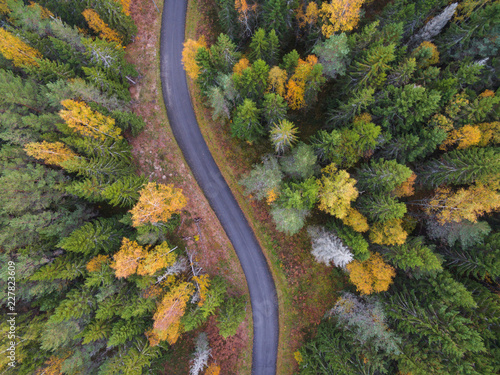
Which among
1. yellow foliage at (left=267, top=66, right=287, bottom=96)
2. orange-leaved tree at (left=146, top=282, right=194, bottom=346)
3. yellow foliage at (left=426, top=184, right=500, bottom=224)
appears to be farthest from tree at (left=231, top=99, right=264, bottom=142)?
yellow foliage at (left=426, top=184, right=500, bottom=224)

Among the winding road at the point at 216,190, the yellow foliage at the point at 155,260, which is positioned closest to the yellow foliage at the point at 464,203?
the winding road at the point at 216,190

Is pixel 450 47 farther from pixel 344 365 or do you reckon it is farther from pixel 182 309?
pixel 182 309

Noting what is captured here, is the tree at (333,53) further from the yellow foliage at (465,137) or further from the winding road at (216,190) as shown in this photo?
the winding road at (216,190)

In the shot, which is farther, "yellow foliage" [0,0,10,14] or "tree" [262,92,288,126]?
"yellow foliage" [0,0,10,14]

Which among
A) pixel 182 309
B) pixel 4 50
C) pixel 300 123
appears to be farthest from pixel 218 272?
pixel 4 50

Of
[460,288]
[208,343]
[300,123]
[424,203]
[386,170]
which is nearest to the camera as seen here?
[460,288]

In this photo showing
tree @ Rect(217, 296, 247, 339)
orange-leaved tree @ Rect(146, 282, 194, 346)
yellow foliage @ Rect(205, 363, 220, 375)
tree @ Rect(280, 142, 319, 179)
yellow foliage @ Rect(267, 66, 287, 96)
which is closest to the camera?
orange-leaved tree @ Rect(146, 282, 194, 346)

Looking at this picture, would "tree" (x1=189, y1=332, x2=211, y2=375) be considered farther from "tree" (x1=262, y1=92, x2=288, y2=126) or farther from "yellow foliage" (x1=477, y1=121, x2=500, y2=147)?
"yellow foliage" (x1=477, y1=121, x2=500, y2=147)
